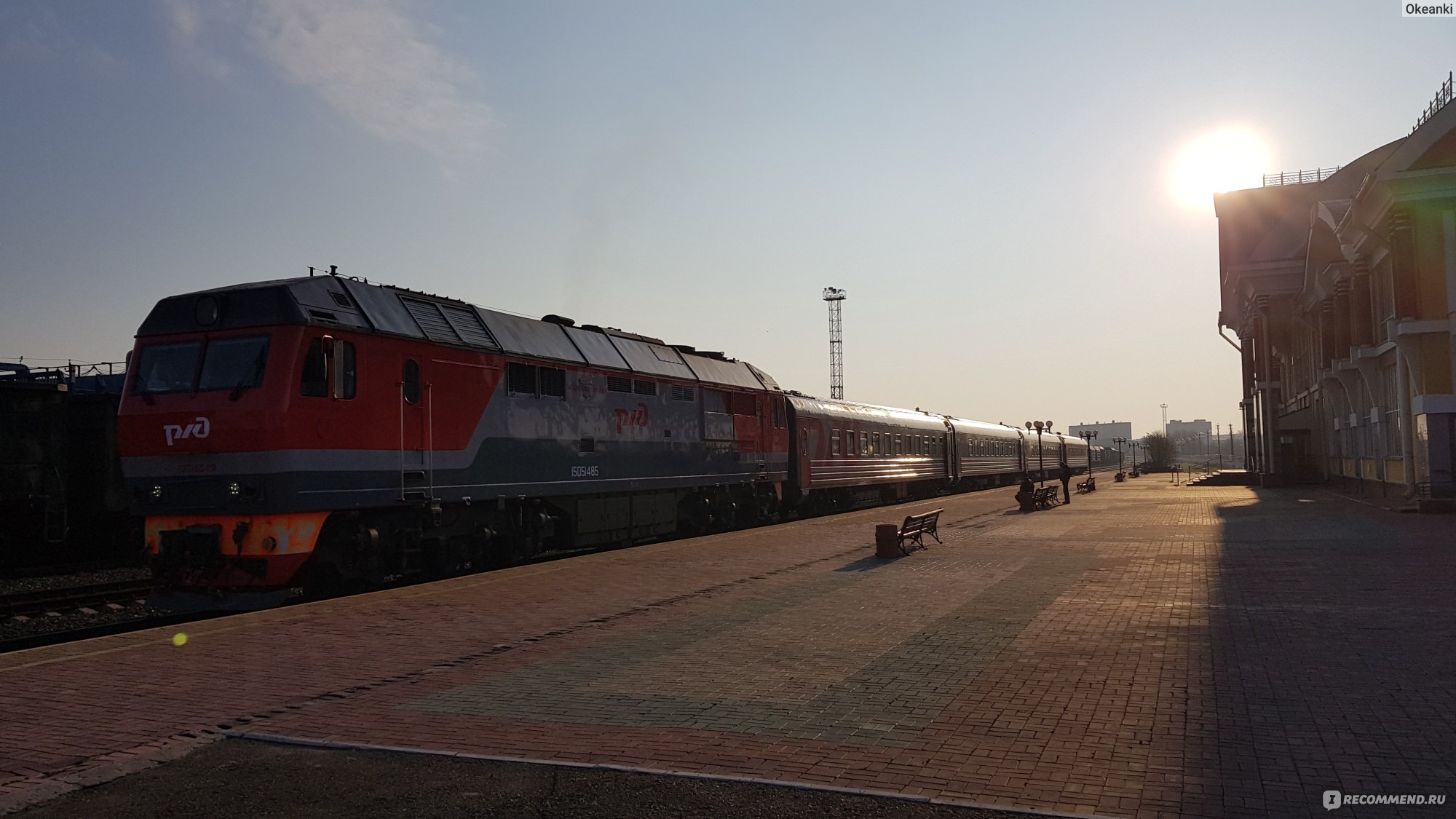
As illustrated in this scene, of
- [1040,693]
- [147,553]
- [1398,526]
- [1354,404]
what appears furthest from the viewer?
[1354,404]

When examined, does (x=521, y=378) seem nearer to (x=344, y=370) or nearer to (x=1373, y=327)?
(x=344, y=370)

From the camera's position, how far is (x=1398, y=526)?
896 inches

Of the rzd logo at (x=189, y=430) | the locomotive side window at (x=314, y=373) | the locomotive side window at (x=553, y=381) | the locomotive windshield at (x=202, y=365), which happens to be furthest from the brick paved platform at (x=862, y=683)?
the locomotive side window at (x=553, y=381)

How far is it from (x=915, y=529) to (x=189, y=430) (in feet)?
39.9

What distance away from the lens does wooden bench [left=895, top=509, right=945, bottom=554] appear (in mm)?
18562

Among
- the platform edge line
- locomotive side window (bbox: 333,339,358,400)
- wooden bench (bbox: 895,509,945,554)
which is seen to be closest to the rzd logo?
locomotive side window (bbox: 333,339,358,400)

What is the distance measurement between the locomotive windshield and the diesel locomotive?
0.03m

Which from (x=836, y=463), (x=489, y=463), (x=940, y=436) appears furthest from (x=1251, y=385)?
(x=489, y=463)

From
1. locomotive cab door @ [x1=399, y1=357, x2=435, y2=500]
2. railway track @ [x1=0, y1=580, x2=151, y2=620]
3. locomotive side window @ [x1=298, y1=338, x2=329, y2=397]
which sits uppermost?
locomotive side window @ [x1=298, y1=338, x2=329, y2=397]

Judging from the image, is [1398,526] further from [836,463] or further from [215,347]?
[215,347]

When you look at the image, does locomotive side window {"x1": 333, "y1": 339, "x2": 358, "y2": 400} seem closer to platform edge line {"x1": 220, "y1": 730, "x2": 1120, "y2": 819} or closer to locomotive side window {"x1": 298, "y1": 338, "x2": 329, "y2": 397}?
locomotive side window {"x1": 298, "y1": 338, "x2": 329, "y2": 397}

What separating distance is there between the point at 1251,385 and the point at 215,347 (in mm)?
67754
